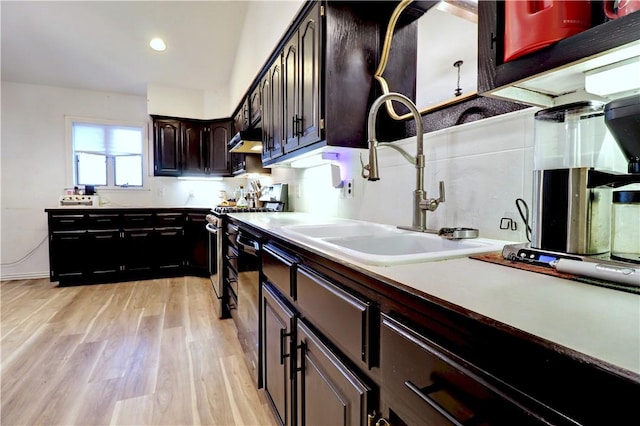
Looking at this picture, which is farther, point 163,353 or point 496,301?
point 163,353

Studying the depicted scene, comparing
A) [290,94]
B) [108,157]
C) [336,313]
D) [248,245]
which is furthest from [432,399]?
[108,157]

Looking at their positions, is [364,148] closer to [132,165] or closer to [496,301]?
[496,301]

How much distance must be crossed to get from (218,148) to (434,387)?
4587mm

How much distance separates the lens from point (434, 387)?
0.48 meters

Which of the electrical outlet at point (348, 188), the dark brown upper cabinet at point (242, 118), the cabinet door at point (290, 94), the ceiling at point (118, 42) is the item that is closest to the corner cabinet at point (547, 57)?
the electrical outlet at point (348, 188)

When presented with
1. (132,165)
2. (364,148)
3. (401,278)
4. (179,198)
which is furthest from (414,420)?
(132,165)

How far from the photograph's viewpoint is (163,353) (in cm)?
212

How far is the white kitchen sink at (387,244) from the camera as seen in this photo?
754 mm

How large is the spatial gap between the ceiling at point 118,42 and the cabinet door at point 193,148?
0.63 metres

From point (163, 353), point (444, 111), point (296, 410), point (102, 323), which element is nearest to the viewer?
point (296, 410)

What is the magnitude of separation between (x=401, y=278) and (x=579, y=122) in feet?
1.92

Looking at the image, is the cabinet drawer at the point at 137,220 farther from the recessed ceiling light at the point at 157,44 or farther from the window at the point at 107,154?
the recessed ceiling light at the point at 157,44

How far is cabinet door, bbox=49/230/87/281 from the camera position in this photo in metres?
3.66

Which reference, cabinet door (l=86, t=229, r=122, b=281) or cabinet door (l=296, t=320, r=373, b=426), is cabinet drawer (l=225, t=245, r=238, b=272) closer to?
cabinet door (l=296, t=320, r=373, b=426)
